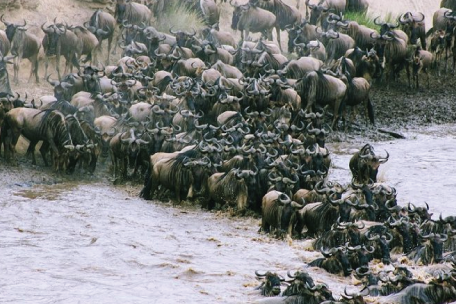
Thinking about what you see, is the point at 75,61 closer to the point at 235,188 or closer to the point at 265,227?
the point at 235,188

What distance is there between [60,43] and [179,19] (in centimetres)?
430

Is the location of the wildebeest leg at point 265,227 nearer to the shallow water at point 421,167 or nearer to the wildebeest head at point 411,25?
the shallow water at point 421,167

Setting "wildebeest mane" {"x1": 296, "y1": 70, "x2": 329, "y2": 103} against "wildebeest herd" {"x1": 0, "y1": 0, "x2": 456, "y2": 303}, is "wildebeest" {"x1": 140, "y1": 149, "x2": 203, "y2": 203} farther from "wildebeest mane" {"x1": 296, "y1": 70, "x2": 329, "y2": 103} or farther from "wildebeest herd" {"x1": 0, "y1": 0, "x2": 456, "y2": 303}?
"wildebeest mane" {"x1": 296, "y1": 70, "x2": 329, "y2": 103}

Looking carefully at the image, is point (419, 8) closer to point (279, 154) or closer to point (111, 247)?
point (279, 154)

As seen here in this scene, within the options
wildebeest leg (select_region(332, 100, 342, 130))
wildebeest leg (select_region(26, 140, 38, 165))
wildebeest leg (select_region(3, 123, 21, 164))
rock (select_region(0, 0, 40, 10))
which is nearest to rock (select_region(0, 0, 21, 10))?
rock (select_region(0, 0, 40, 10))

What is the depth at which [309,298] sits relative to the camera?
11273mm

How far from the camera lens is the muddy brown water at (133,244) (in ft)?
39.3

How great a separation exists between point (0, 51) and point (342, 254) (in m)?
10.4

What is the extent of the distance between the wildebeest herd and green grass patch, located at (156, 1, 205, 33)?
265 mm

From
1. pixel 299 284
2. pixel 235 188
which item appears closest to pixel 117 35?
pixel 235 188

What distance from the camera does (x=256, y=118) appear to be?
18.7 meters

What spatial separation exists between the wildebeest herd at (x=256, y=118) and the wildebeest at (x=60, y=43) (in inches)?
1.1

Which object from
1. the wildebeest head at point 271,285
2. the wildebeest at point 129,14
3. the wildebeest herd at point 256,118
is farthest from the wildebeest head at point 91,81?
the wildebeest head at point 271,285

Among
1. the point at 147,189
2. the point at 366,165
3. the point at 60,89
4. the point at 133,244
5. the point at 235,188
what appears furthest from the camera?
the point at 60,89
